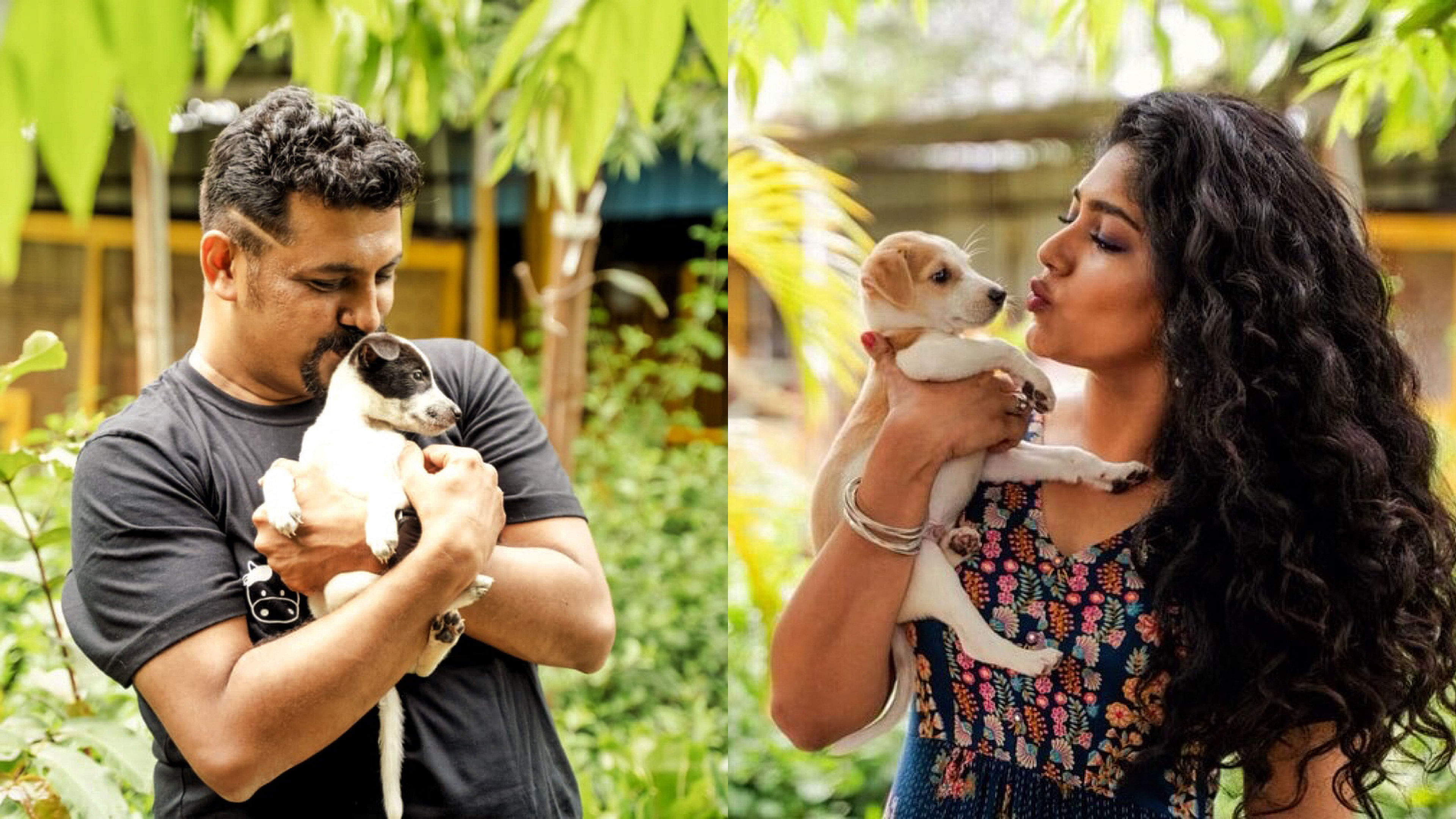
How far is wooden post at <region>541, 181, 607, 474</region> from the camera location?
11.2 feet

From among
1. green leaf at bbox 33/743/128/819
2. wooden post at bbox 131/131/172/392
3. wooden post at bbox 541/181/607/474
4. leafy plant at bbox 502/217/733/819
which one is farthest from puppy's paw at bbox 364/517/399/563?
wooden post at bbox 541/181/607/474

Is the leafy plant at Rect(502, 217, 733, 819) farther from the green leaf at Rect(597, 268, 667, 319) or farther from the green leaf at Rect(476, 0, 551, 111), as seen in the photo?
the green leaf at Rect(476, 0, 551, 111)

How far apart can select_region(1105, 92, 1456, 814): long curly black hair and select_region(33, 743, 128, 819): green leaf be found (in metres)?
1.26

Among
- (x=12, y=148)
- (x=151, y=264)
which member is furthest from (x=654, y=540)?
(x=12, y=148)

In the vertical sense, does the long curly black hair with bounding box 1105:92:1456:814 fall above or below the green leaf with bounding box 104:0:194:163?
below

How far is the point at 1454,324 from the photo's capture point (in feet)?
6.57

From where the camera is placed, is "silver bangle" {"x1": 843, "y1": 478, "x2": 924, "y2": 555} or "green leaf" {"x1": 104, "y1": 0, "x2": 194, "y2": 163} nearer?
"green leaf" {"x1": 104, "y1": 0, "x2": 194, "y2": 163}

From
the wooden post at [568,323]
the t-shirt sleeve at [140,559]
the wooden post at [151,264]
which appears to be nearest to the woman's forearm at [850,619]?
the t-shirt sleeve at [140,559]

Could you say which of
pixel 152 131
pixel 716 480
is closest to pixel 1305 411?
pixel 152 131

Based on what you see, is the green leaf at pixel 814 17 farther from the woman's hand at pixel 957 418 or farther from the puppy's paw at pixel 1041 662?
the puppy's paw at pixel 1041 662

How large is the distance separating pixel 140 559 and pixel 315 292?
0.33 metres

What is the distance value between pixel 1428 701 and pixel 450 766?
3.75 feet

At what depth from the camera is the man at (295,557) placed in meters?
1.27

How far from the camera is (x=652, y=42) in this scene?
98cm
